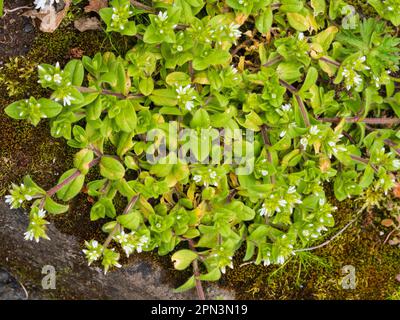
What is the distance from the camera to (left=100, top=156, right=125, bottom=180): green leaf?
3387mm

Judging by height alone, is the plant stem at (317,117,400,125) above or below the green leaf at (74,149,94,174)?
above

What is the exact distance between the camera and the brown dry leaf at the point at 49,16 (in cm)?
362

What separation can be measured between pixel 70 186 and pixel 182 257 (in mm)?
897

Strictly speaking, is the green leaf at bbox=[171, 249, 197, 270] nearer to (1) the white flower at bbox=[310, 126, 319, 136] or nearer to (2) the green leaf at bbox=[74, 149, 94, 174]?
(2) the green leaf at bbox=[74, 149, 94, 174]

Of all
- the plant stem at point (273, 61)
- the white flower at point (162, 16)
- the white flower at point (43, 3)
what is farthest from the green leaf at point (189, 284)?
the white flower at point (43, 3)

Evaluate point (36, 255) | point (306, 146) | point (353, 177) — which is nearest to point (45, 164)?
point (36, 255)

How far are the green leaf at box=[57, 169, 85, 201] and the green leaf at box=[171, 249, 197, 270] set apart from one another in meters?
0.80

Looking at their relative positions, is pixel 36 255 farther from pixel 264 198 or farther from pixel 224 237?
pixel 264 198

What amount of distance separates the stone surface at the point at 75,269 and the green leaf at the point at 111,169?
0.67 m

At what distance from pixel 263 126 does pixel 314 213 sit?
690 millimetres

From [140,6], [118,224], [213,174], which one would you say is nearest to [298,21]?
[140,6]

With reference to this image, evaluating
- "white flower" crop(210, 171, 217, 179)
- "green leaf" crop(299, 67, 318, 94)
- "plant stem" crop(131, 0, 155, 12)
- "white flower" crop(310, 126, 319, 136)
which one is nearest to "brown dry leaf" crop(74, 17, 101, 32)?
"plant stem" crop(131, 0, 155, 12)

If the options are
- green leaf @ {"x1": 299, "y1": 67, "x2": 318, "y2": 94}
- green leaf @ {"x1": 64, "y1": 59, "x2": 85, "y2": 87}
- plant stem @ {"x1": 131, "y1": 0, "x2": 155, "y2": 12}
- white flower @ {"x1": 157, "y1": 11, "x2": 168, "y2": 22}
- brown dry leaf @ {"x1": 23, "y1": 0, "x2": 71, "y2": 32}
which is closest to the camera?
white flower @ {"x1": 157, "y1": 11, "x2": 168, "y2": 22}

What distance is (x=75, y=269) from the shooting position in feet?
12.8
